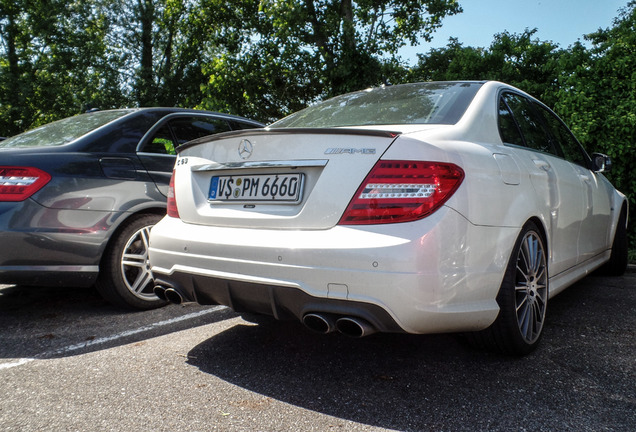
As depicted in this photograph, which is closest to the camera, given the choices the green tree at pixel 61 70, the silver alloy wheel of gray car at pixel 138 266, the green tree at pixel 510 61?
the silver alloy wheel of gray car at pixel 138 266

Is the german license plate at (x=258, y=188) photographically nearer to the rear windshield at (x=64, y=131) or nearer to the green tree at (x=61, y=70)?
the rear windshield at (x=64, y=131)

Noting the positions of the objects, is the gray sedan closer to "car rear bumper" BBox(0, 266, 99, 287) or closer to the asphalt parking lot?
"car rear bumper" BBox(0, 266, 99, 287)

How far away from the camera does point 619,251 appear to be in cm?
524

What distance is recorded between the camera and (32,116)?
82.0 ft

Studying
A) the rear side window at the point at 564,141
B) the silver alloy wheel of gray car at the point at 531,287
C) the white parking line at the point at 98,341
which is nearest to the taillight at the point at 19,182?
the white parking line at the point at 98,341

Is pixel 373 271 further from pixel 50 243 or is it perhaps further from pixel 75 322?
pixel 75 322

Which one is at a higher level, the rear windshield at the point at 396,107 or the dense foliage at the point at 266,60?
the dense foliage at the point at 266,60

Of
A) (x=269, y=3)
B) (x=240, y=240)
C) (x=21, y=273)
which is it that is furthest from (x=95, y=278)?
(x=269, y=3)

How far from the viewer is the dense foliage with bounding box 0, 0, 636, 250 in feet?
25.6

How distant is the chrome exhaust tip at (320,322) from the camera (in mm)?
2258

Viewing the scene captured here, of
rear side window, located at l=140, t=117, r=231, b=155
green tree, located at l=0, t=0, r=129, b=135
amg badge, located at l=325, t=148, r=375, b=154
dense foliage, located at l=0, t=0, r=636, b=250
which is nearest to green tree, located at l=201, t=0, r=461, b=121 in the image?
dense foliage, located at l=0, t=0, r=636, b=250

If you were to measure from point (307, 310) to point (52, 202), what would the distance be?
2.05 m

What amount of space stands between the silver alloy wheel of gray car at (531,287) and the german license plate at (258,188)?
116 cm

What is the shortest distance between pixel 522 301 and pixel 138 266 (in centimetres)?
259
